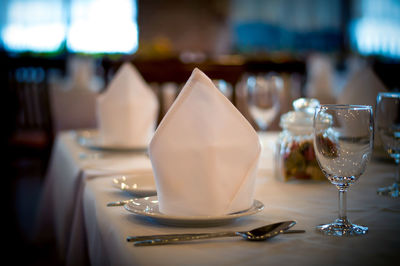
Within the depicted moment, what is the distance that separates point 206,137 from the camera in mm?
668

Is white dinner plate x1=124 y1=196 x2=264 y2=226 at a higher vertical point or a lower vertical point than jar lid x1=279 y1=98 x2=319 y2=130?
lower

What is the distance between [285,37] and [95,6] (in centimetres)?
406

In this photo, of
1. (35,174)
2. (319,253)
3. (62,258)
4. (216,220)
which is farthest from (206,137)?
(35,174)

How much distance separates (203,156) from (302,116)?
39 cm

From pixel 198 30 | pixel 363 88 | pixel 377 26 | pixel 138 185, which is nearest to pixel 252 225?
pixel 138 185

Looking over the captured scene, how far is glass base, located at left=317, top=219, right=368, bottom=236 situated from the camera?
0.62m

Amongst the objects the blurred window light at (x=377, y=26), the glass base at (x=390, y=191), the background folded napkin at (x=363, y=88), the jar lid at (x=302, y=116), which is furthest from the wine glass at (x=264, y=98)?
the blurred window light at (x=377, y=26)

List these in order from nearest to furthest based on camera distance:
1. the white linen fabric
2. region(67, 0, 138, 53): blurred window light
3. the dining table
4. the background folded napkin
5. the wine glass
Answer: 1. the dining table
2. the white linen fabric
3. the background folded napkin
4. the wine glass
5. region(67, 0, 138, 53): blurred window light

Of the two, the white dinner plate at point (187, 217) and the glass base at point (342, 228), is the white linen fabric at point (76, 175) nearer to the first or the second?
the white dinner plate at point (187, 217)

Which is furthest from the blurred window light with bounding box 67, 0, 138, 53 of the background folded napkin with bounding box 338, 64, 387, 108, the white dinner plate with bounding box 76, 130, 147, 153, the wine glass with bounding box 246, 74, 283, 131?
the background folded napkin with bounding box 338, 64, 387, 108

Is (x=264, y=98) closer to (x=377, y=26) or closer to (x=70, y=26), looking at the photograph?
(x=70, y=26)

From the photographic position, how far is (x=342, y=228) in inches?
25.0

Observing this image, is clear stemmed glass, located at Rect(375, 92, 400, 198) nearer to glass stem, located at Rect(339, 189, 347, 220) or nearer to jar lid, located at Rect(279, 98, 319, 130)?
jar lid, located at Rect(279, 98, 319, 130)

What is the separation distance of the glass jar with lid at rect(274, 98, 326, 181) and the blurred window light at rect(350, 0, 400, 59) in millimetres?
10551
